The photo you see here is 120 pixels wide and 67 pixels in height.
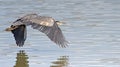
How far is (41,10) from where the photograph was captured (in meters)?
13.8

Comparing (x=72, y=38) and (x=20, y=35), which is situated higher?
(x=20, y=35)

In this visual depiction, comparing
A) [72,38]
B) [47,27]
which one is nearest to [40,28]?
[47,27]

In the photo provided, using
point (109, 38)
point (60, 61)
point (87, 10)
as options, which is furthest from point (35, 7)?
point (60, 61)

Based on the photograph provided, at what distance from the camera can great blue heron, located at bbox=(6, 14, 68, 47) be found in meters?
8.90

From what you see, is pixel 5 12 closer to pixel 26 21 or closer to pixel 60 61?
pixel 26 21

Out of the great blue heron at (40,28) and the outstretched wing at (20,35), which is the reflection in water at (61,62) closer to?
the great blue heron at (40,28)

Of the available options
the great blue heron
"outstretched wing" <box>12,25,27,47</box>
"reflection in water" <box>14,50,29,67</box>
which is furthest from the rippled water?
the great blue heron

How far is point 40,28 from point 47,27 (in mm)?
118

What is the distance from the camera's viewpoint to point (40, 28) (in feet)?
29.9

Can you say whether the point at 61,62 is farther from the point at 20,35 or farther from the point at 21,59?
the point at 20,35

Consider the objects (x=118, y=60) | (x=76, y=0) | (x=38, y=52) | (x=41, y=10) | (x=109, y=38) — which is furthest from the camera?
(x=76, y=0)

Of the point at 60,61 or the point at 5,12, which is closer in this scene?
the point at 60,61

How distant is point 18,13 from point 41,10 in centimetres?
78

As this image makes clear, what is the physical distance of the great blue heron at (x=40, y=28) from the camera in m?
8.90
